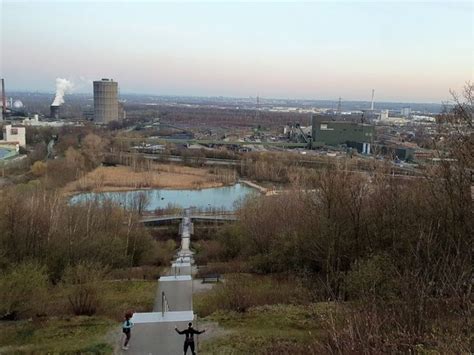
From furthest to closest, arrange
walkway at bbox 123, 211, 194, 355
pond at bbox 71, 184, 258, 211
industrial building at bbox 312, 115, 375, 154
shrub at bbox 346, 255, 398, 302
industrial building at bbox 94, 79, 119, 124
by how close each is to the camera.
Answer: industrial building at bbox 94, 79, 119, 124 → industrial building at bbox 312, 115, 375, 154 → pond at bbox 71, 184, 258, 211 → shrub at bbox 346, 255, 398, 302 → walkway at bbox 123, 211, 194, 355

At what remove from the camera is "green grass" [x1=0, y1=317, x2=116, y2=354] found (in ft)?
27.1

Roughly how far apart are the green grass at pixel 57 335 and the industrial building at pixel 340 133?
5086 centimetres

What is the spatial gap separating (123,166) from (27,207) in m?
31.4

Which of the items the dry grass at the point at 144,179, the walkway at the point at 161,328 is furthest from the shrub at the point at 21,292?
the dry grass at the point at 144,179

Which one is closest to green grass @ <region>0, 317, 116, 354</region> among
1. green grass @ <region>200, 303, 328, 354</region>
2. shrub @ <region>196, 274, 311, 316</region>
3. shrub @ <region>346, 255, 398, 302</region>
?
green grass @ <region>200, 303, 328, 354</region>

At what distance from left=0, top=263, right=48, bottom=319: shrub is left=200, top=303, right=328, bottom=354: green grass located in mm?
3689

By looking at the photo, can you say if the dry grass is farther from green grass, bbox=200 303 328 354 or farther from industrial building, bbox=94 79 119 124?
industrial building, bbox=94 79 119 124

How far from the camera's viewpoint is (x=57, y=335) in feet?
29.4

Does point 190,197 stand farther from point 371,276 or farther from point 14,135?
point 14,135

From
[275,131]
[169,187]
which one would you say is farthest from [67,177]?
[275,131]

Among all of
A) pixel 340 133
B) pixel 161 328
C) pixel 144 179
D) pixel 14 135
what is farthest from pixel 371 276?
pixel 340 133

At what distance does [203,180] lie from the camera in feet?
129

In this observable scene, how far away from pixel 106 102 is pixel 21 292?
76902 mm

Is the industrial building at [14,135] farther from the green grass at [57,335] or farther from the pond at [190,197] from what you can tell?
the green grass at [57,335]
